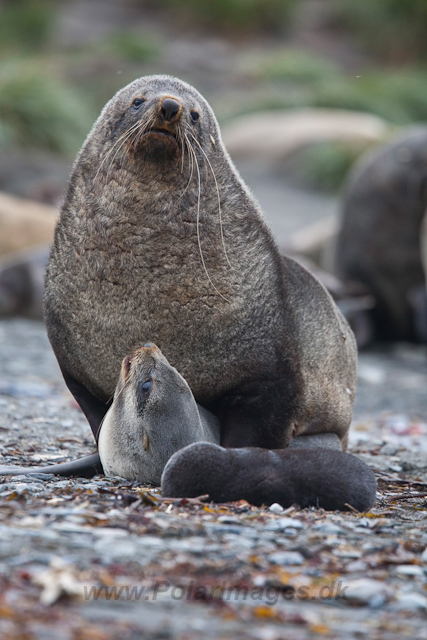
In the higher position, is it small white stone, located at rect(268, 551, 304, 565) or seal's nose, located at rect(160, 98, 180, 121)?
seal's nose, located at rect(160, 98, 180, 121)

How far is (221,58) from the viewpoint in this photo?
29672mm

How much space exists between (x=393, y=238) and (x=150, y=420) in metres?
7.54

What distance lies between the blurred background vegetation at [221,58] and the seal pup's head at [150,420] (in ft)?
43.9

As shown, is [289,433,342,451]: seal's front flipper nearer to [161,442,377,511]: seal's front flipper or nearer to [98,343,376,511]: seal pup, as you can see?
[98,343,376,511]: seal pup

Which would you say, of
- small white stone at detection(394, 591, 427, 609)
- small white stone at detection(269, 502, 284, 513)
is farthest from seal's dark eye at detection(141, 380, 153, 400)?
small white stone at detection(394, 591, 427, 609)

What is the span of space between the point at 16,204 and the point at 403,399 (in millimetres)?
6514

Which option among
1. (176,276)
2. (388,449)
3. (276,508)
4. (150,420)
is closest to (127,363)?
(150,420)

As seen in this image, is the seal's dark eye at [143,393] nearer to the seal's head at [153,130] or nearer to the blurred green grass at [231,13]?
the seal's head at [153,130]

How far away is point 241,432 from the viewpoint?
13.7ft

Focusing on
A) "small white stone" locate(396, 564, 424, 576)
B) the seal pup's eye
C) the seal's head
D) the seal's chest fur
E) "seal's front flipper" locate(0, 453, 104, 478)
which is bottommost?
"small white stone" locate(396, 564, 424, 576)

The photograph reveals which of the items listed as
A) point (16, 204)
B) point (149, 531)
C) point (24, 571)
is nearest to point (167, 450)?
point (149, 531)

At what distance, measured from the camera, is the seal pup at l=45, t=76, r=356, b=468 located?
4172 mm

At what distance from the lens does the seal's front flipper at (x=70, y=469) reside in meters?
4.05

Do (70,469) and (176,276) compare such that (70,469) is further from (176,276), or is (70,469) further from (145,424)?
(176,276)
